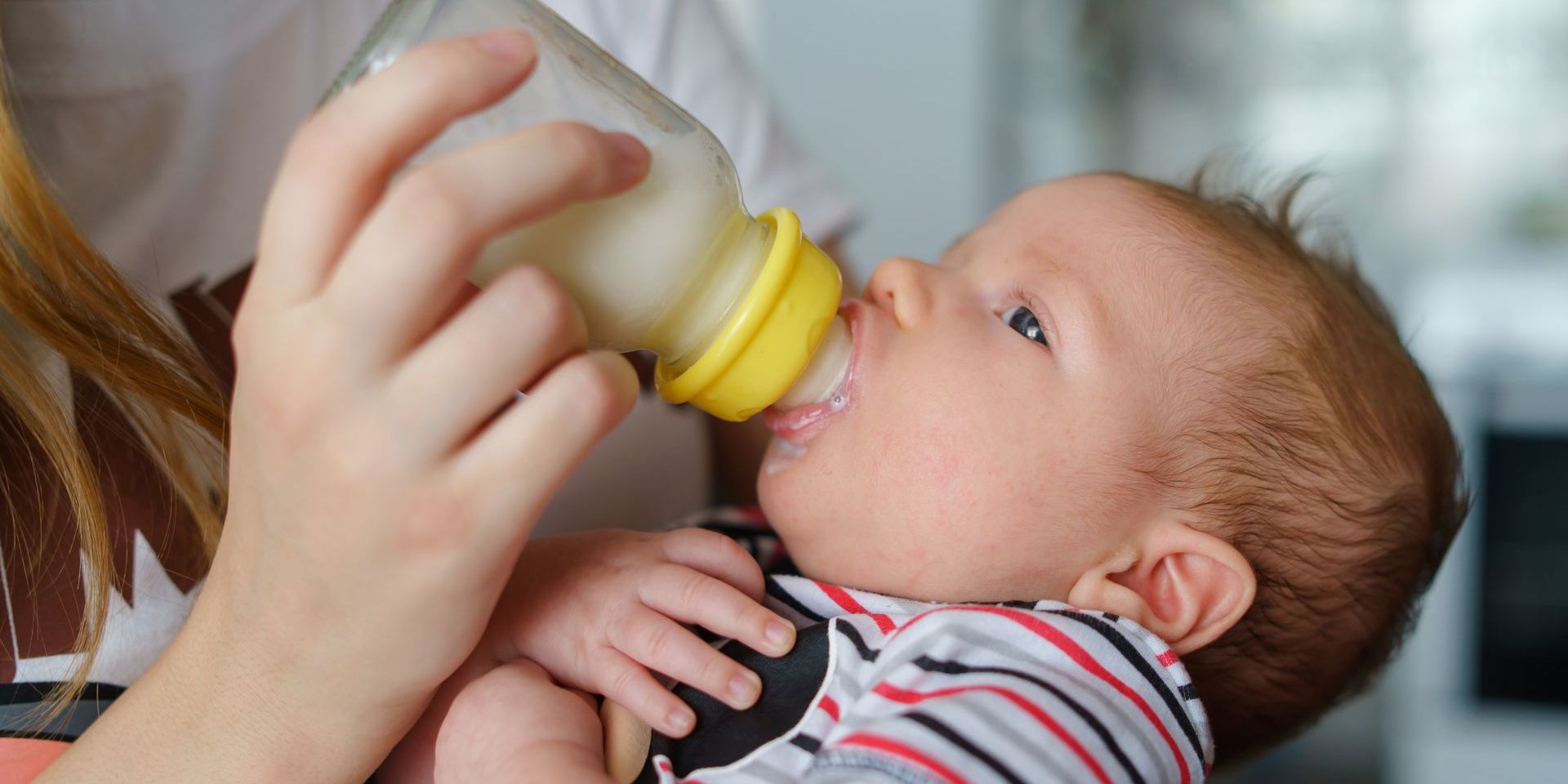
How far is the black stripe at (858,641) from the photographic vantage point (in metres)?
0.75

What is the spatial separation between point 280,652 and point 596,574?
236mm

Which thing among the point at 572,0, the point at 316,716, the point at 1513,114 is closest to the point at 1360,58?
the point at 1513,114

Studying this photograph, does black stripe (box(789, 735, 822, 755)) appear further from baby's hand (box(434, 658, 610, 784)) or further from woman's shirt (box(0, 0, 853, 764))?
woman's shirt (box(0, 0, 853, 764))

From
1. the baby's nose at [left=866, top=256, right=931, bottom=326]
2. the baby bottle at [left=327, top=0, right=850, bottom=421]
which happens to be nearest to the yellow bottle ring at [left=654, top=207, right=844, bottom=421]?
the baby bottle at [left=327, top=0, right=850, bottom=421]

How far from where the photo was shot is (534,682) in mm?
762

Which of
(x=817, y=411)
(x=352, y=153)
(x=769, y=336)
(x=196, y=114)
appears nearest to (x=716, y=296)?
(x=769, y=336)

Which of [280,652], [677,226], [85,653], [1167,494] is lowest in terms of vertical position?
[85,653]

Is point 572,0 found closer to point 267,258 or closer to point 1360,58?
point 267,258

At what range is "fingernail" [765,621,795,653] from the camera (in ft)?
2.46

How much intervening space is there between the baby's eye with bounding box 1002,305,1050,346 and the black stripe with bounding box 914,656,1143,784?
30 centimetres

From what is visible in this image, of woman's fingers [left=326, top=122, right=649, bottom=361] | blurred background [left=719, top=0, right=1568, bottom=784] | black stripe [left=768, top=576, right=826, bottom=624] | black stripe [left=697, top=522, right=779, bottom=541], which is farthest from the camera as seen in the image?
blurred background [left=719, top=0, right=1568, bottom=784]

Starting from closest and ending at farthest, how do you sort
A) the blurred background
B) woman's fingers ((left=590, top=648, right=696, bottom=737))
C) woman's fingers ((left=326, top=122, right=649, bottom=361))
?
woman's fingers ((left=326, top=122, right=649, bottom=361)) < woman's fingers ((left=590, top=648, right=696, bottom=737)) < the blurred background

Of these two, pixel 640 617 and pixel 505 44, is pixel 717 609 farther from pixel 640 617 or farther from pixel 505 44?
pixel 505 44

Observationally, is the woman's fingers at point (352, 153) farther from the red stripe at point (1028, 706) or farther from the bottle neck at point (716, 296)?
the red stripe at point (1028, 706)
